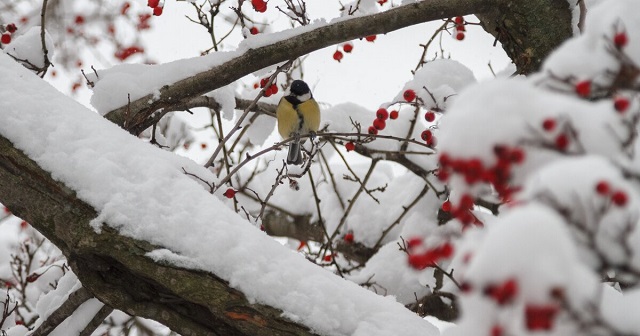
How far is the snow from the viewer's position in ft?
6.89

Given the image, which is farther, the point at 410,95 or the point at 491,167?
the point at 410,95

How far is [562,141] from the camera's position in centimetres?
102

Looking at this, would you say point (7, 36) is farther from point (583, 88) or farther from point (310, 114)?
point (583, 88)

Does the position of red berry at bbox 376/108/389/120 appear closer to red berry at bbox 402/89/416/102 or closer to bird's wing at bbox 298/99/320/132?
red berry at bbox 402/89/416/102

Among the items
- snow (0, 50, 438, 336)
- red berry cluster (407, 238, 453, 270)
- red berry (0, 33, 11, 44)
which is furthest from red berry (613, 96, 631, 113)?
red berry (0, 33, 11, 44)

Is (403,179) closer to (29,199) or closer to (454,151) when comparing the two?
(29,199)

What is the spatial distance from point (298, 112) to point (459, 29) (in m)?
1.57

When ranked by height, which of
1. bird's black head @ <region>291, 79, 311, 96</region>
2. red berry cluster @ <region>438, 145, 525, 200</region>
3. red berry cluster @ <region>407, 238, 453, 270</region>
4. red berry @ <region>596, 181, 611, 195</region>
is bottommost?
red berry cluster @ <region>407, 238, 453, 270</region>

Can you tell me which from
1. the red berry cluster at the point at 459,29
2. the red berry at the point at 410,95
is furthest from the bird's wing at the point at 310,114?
the red berry at the point at 410,95

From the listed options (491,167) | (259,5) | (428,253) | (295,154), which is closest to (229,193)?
(259,5)

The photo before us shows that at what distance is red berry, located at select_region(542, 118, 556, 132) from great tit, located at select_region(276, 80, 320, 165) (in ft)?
13.3

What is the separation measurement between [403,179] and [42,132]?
374 centimetres

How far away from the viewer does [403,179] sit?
5.59m

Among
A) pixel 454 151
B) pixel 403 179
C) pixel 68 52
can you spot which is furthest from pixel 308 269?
pixel 68 52
